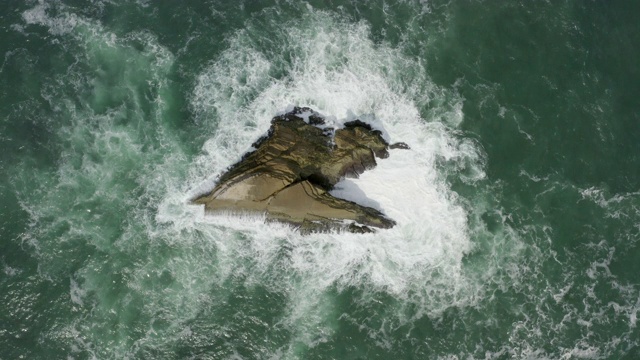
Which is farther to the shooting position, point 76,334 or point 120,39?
point 120,39

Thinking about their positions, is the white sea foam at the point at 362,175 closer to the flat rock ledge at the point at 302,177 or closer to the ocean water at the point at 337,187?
the ocean water at the point at 337,187

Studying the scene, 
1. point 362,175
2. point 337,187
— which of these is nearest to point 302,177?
point 337,187

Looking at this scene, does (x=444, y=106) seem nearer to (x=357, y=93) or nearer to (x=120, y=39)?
(x=357, y=93)

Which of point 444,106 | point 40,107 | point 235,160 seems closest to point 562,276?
point 444,106

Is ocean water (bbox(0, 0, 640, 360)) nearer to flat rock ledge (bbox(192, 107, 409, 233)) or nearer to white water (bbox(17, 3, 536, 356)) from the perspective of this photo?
white water (bbox(17, 3, 536, 356))

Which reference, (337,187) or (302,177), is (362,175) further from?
(302,177)
